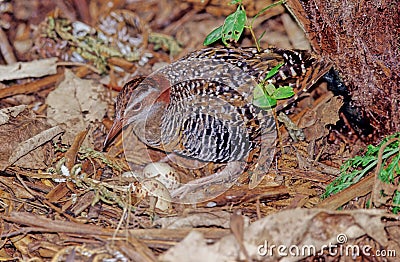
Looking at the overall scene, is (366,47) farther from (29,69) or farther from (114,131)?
(29,69)

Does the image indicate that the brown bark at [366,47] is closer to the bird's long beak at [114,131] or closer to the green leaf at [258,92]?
the green leaf at [258,92]

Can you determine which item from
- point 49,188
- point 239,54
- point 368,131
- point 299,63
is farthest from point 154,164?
point 368,131

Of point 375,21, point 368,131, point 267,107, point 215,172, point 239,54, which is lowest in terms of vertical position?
point 215,172

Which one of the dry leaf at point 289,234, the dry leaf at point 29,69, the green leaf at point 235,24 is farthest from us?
the dry leaf at point 29,69

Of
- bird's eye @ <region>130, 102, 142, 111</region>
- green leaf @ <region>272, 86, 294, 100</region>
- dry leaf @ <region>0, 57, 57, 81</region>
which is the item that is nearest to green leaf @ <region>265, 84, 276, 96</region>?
green leaf @ <region>272, 86, 294, 100</region>

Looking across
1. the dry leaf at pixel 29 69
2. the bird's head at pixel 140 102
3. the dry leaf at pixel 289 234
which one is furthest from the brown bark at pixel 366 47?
the dry leaf at pixel 29 69

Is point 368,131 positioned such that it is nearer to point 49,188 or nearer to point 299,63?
point 299,63

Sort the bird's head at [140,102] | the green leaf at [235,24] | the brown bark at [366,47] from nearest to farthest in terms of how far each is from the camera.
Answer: the brown bark at [366,47], the green leaf at [235,24], the bird's head at [140,102]
